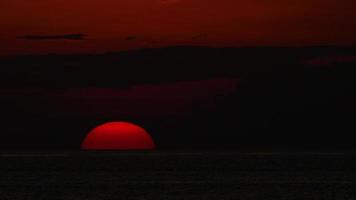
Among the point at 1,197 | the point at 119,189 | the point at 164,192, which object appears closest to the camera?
the point at 1,197

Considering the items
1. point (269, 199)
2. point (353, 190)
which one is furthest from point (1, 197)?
point (353, 190)

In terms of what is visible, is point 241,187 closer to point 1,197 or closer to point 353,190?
point 353,190

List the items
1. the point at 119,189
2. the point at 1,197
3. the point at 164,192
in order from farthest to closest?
1. the point at 119,189
2. the point at 164,192
3. the point at 1,197

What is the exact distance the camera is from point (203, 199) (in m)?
63.7

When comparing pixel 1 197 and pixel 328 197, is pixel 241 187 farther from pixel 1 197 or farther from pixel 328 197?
pixel 1 197

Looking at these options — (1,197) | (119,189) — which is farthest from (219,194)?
(1,197)

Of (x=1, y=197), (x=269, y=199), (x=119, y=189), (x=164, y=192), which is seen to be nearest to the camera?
(x=269, y=199)

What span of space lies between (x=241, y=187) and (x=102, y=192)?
1545 cm

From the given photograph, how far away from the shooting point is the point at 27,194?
72125mm

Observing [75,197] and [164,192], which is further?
[164,192]

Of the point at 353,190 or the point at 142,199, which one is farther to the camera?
the point at 353,190

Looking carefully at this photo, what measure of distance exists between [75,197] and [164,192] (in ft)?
29.7

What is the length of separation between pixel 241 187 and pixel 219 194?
12322 mm

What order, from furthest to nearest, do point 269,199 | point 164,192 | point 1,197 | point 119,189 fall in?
point 119,189 → point 164,192 → point 1,197 → point 269,199
